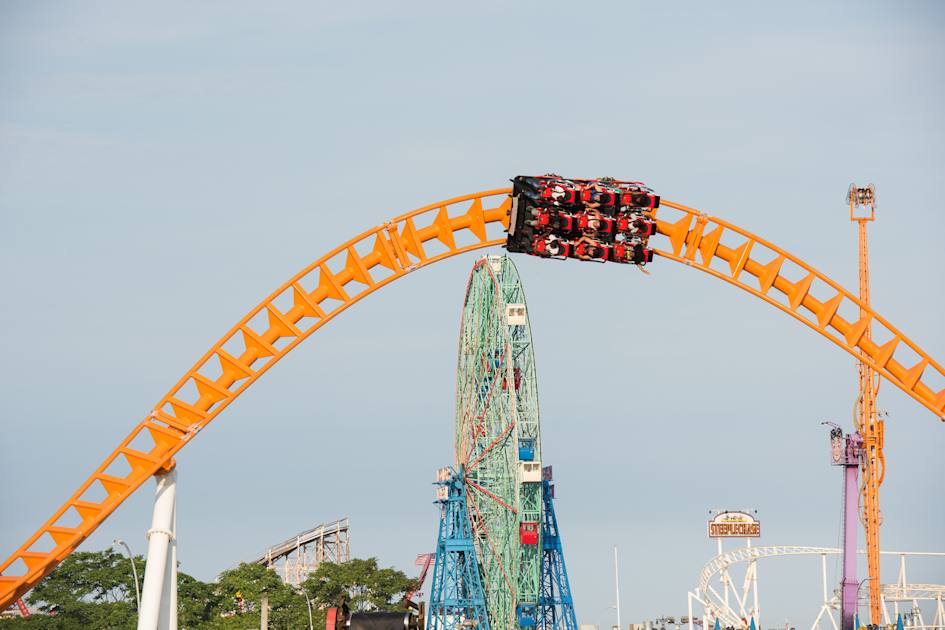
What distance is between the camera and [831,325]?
181 ft

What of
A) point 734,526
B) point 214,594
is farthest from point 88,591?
point 734,526

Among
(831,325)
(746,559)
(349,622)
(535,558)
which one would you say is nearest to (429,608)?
(535,558)

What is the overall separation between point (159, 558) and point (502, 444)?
3301 inches

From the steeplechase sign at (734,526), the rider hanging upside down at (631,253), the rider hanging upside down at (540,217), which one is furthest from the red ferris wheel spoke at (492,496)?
the rider hanging upside down at (540,217)

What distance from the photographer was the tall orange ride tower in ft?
461

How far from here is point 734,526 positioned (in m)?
167

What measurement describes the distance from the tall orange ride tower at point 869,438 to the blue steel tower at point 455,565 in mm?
30268

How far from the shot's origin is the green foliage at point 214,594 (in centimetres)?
13712

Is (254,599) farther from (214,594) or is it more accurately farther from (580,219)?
(580,219)

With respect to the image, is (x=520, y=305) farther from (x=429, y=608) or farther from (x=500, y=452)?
(x=429, y=608)

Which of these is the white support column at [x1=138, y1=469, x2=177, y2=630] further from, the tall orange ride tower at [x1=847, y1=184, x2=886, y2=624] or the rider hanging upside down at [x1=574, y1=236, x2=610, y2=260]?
the tall orange ride tower at [x1=847, y1=184, x2=886, y2=624]

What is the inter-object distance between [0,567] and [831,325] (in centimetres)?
2440

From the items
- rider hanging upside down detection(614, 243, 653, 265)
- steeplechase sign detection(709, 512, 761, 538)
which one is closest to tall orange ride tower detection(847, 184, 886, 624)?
steeplechase sign detection(709, 512, 761, 538)

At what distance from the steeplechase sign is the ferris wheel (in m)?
35.6
